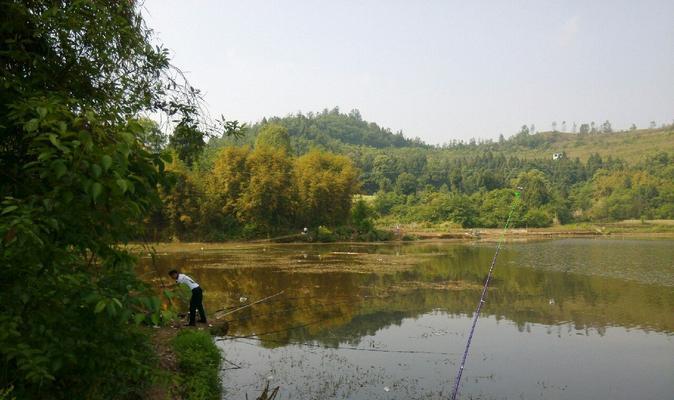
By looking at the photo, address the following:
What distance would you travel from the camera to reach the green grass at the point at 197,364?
787cm

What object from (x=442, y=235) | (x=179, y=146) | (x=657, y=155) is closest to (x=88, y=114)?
(x=179, y=146)

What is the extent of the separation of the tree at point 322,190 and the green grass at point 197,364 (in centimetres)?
3589

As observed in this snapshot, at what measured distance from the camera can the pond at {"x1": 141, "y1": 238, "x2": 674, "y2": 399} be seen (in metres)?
9.66

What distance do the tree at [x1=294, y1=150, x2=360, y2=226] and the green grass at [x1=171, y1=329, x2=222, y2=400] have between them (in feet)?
118

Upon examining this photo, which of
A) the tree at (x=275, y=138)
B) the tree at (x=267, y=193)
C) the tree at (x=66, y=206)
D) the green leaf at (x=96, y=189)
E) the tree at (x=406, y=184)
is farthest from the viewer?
the tree at (x=406, y=184)

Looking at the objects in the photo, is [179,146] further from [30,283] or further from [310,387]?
[310,387]

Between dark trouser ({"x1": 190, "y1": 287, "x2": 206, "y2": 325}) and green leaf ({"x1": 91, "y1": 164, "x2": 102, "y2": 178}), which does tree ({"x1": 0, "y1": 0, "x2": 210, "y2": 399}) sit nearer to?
green leaf ({"x1": 91, "y1": 164, "x2": 102, "y2": 178})

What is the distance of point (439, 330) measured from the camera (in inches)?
540

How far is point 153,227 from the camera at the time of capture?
41469mm

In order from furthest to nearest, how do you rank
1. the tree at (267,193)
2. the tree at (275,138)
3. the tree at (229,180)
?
the tree at (275,138) → the tree at (229,180) → the tree at (267,193)

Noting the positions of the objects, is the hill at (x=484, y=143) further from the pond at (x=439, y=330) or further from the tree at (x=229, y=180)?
the pond at (x=439, y=330)

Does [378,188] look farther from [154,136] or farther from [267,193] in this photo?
[154,136]

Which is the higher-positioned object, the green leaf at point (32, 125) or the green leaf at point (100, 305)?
the green leaf at point (32, 125)

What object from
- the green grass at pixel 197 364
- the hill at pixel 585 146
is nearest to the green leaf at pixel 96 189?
the green grass at pixel 197 364
